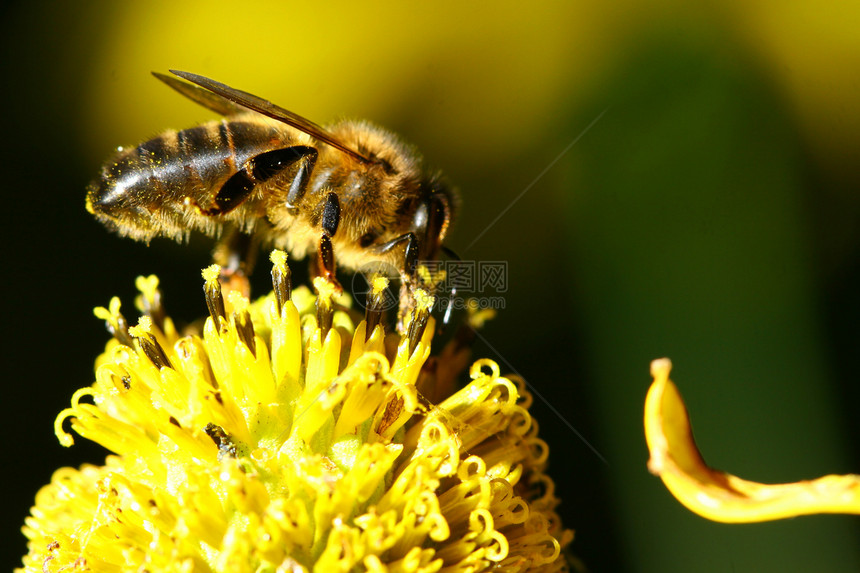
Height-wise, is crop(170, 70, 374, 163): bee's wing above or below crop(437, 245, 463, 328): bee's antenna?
above

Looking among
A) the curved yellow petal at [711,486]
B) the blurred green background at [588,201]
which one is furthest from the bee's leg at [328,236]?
the blurred green background at [588,201]

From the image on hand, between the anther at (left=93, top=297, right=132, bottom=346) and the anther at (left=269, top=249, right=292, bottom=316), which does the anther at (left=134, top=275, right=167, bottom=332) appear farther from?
the anther at (left=269, top=249, right=292, bottom=316)

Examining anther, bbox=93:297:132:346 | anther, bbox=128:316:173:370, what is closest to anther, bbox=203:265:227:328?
anther, bbox=128:316:173:370

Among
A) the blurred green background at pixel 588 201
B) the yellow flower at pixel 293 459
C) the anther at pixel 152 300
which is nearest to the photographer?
the yellow flower at pixel 293 459

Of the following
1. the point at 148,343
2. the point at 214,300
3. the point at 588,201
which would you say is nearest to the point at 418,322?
the point at 214,300

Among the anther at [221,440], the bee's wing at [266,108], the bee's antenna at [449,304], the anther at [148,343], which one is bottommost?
the anther at [221,440]

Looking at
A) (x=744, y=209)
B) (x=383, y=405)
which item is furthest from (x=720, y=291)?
(x=383, y=405)

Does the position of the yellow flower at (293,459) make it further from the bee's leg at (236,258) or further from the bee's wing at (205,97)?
the bee's wing at (205,97)
